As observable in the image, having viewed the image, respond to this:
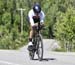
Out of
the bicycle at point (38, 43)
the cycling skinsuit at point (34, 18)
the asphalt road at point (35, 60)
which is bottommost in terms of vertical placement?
the asphalt road at point (35, 60)

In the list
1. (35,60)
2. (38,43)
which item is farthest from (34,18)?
(35,60)

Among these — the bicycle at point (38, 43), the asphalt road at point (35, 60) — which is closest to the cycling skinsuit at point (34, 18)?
the bicycle at point (38, 43)

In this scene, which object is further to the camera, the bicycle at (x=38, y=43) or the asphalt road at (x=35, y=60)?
the bicycle at (x=38, y=43)

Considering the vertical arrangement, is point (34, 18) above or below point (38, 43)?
above

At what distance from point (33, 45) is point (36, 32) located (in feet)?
1.39

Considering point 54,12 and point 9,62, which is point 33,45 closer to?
point 9,62

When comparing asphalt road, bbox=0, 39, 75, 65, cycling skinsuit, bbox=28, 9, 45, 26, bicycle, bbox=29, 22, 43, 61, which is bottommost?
asphalt road, bbox=0, 39, 75, 65

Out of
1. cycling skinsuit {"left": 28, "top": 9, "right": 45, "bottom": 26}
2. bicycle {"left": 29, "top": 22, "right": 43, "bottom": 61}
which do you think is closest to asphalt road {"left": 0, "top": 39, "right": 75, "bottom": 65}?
bicycle {"left": 29, "top": 22, "right": 43, "bottom": 61}

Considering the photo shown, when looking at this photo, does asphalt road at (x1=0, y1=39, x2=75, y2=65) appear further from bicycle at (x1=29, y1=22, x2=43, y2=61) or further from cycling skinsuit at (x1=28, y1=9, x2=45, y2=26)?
cycling skinsuit at (x1=28, y1=9, x2=45, y2=26)

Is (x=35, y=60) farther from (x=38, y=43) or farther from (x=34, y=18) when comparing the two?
(x=34, y=18)

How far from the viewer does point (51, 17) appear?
5303 centimetres

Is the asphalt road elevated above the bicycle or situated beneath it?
situated beneath

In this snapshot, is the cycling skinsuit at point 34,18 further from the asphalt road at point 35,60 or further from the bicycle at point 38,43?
the asphalt road at point 35,60

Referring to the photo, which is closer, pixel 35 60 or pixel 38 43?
pixel 38 43
